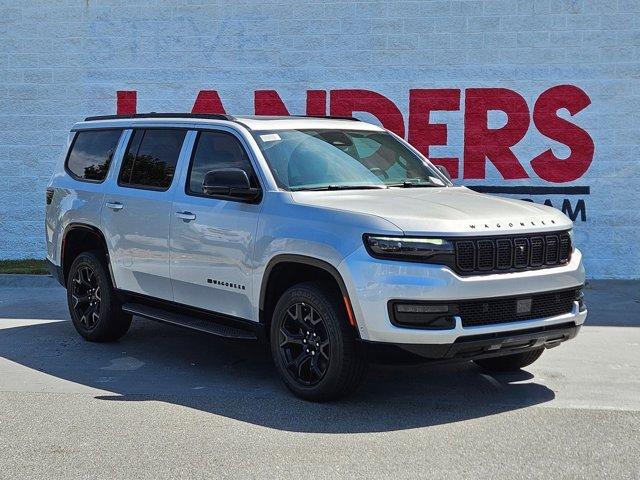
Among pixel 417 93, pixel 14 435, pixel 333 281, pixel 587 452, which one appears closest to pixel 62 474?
pixel 14 435

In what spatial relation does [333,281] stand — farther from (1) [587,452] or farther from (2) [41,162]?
(2) [41,162]

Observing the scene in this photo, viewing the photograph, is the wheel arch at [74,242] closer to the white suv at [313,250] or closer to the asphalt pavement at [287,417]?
the white suv at [313,250]

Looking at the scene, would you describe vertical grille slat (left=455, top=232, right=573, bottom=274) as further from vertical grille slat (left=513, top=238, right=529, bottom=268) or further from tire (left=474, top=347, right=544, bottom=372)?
Answer: tire (left=474, top=347, right=544, bottom=372)

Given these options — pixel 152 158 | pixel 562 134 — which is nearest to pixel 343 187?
pixel 152 158

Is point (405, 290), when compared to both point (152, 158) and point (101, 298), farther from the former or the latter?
point (101, 298)

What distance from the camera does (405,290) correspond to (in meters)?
5.79

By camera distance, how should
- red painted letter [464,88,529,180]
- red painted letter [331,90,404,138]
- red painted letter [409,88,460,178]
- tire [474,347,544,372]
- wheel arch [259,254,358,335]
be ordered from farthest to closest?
red painted letter [331,90,404,138] → red painted letter [409,88,460,178] → red painted letter [464,88,529,180] → tire [474,347,544,372] → wheel arch [259,254,358,335]

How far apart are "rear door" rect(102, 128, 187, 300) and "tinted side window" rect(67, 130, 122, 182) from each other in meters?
0.31

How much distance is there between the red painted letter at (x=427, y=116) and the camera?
12539mm

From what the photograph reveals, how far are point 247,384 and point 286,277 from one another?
0.90m

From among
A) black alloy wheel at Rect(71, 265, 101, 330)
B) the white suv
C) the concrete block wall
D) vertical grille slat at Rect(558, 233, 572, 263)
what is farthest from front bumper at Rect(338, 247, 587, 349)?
the concrete block wall

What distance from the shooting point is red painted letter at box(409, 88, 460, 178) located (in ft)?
41.1

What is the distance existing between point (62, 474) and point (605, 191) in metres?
9.04

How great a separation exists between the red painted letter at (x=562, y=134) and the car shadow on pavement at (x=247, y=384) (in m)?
5.44
